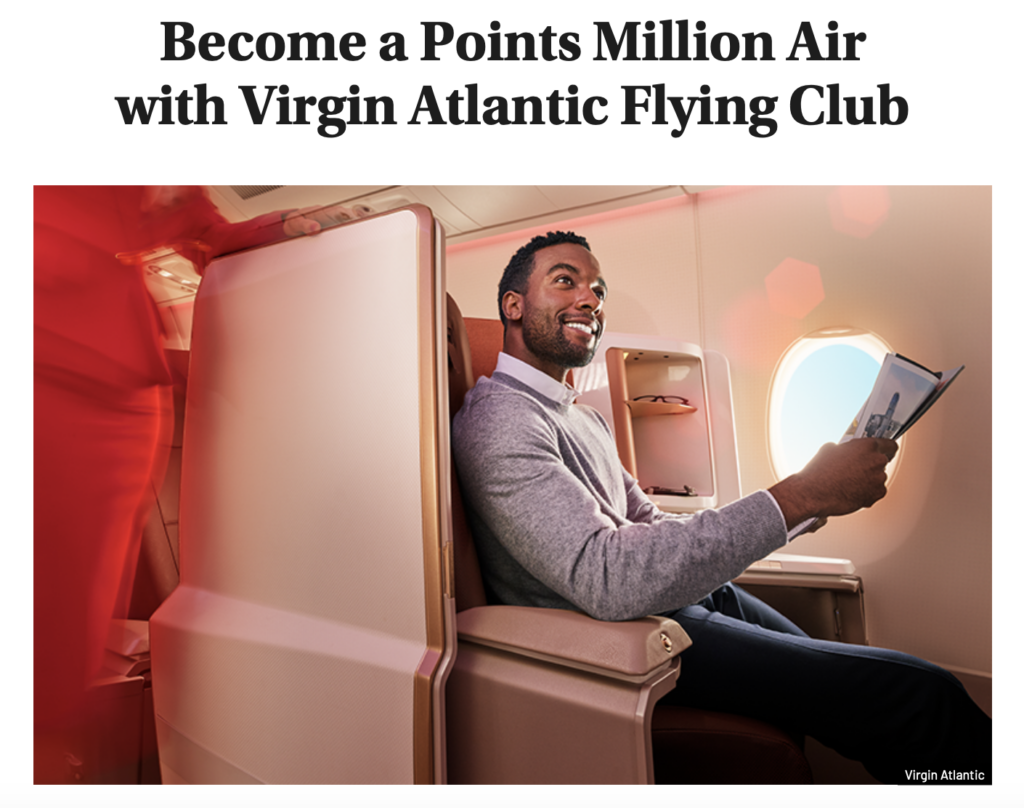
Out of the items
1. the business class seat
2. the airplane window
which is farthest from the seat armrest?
the airplane window

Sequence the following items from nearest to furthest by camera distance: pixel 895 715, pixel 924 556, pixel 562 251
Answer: pixel 895 715, pixel 562 251, pixel 924 556

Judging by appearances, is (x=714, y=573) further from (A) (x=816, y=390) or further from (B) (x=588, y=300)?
(A) (x=816, y=390)

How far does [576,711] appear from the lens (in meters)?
0.89

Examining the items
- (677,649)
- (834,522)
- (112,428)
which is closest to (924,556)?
(834,522)

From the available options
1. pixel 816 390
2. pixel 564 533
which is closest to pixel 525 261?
pixel 564 533

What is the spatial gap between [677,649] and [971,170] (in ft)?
3.88

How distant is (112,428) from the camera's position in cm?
124

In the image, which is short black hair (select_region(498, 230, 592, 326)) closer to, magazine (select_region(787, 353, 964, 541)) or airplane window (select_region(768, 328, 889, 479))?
Result: magazine (select_region(787, 353, 964, 541))

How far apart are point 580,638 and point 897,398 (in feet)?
2.55

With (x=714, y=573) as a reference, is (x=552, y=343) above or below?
above

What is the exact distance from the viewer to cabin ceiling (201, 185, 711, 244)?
123 centimetres

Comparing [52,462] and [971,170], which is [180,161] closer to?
[52,462]

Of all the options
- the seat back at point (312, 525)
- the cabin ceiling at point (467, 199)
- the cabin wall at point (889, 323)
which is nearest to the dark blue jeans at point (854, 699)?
the seat back at point (312, 525)

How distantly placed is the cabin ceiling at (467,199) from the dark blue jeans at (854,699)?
107 centimetres
